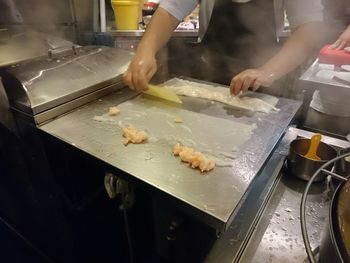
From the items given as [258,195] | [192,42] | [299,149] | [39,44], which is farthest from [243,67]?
[39,44]

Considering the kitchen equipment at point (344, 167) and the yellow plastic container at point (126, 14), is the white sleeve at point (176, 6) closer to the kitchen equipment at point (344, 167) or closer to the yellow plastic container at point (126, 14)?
the yellow plastic container at point (126, 14)

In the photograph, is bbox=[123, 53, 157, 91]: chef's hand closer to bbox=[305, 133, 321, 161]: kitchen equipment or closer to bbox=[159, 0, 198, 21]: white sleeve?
bbox=[159, 0, 198, 21]: white sleeve

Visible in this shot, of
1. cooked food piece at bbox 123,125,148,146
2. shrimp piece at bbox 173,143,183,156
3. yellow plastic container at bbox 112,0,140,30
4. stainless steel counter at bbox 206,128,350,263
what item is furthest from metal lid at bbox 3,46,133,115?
stainless steel counter at bbox 206,128,350,263

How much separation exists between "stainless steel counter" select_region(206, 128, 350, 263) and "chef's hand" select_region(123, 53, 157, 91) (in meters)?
0.59

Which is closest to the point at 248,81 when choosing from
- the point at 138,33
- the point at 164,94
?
the point at 164,94

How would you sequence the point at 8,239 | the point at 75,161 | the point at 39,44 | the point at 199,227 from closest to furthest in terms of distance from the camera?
the point at 199,227
the point at 75,161
the point at 39,44
the point at 8,239

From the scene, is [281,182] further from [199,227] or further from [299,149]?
[199,227]

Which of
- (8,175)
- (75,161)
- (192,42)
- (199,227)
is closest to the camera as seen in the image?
(199,227)

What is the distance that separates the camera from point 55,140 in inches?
32.6

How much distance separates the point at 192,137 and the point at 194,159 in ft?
0.48

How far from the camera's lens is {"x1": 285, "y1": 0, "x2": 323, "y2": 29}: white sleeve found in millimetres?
1114

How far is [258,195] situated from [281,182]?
0.10 m

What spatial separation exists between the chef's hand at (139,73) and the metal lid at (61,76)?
0.32 feet

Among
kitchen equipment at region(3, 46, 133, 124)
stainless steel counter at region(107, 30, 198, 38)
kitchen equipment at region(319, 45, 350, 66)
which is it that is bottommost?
kitchen equipment at region(3, 46, 133, 124)
